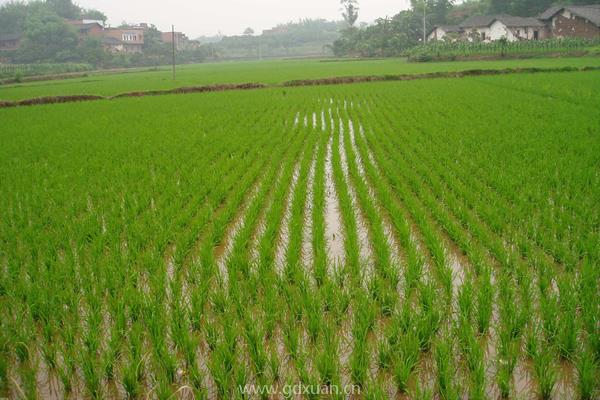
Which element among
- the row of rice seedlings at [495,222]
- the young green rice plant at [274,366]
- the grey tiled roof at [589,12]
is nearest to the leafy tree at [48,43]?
the grey tiled roof at [589,12]

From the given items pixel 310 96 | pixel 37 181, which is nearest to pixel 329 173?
pixel 37 181

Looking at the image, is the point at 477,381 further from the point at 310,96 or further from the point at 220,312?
the point at 310,96

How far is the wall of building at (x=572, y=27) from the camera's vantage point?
35.0 metres

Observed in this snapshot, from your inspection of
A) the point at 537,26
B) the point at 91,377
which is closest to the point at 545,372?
the point at 91,377

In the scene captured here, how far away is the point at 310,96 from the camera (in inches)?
707

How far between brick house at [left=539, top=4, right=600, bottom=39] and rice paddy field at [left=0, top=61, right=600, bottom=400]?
34.5m

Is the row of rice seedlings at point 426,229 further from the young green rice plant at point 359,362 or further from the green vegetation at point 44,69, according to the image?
the green vegetation at point 44,69

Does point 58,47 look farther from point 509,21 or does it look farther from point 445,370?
point 445,370

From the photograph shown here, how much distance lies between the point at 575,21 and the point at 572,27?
1.60ft

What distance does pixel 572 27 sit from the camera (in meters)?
36.4

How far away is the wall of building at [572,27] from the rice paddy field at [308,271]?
34.8 meters

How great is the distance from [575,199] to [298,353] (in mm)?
3802

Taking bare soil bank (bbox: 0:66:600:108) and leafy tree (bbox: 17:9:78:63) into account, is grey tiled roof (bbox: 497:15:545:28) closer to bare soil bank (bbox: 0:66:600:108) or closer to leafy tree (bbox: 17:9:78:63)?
bare soil bank (bbox: 0:66:600:108)

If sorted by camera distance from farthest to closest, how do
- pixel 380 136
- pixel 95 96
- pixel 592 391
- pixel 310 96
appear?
1. pixel 95 96
2. pixel 310 96
3. pixel 380 136
4. pixel 592 391
